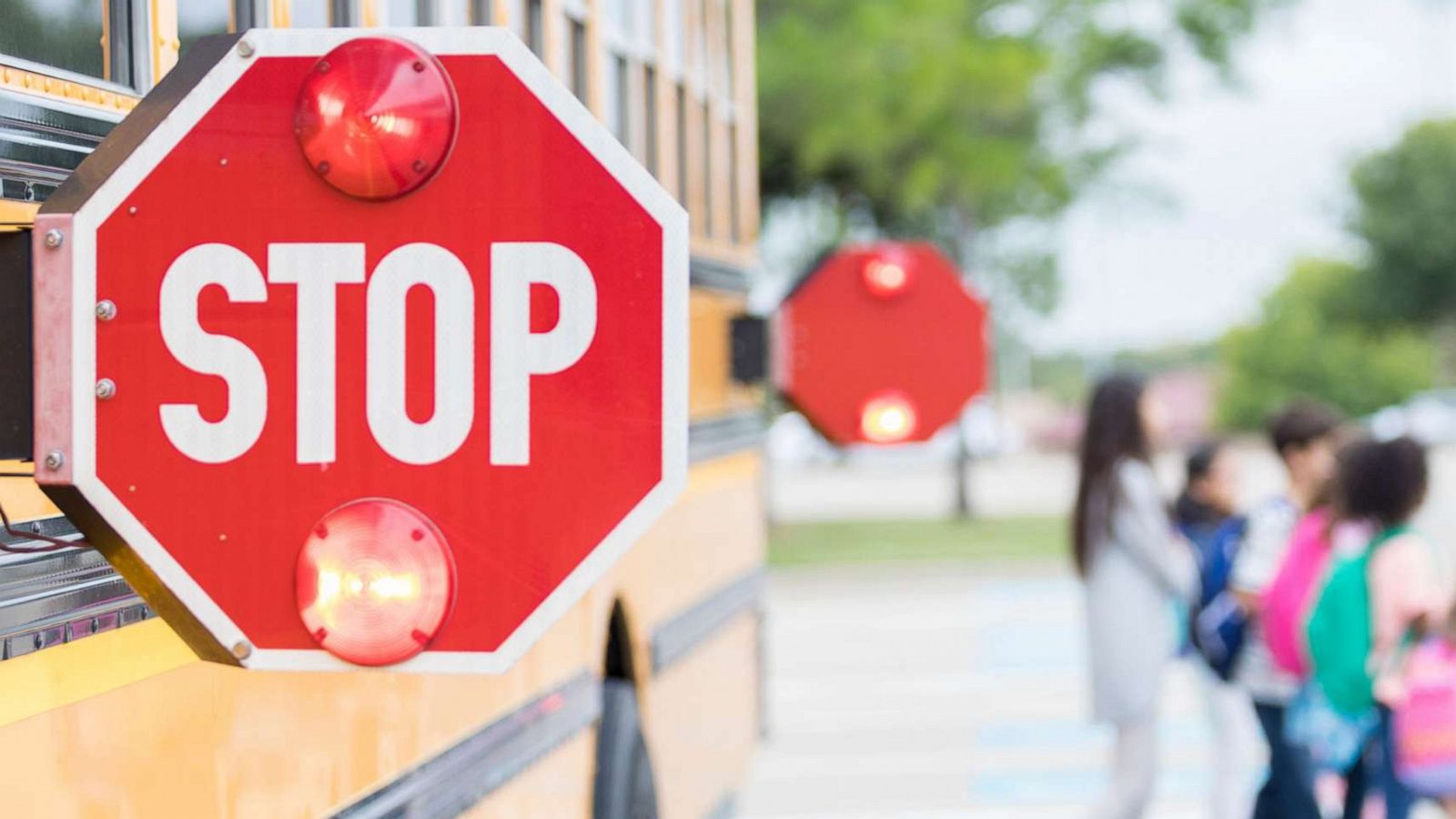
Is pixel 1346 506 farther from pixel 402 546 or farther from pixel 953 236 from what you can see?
pixel 953 236

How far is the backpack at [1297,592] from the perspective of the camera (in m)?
5.23

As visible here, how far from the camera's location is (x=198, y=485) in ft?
5.66

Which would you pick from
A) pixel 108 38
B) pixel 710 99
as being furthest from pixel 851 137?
pixel 108 38

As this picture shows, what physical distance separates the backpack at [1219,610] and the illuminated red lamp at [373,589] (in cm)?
443

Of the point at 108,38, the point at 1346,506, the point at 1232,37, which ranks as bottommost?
the point at 1346,506

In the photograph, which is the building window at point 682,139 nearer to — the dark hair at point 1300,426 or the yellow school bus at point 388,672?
the yellow school bus at point 388,672

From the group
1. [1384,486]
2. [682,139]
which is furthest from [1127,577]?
[682,139]

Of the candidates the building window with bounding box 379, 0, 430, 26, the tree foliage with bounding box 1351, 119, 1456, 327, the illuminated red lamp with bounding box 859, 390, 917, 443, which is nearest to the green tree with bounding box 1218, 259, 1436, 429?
the tree foliage with bounding box 1351, 119, 1456, 327

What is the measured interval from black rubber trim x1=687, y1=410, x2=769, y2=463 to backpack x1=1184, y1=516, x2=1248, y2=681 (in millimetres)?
1492

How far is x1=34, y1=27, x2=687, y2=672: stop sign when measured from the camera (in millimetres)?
1713

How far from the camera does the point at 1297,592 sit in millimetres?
5336

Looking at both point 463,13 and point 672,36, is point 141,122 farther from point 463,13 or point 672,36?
point 672,36

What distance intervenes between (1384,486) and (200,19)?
149 inches

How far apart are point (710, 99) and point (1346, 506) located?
2.02 metres
